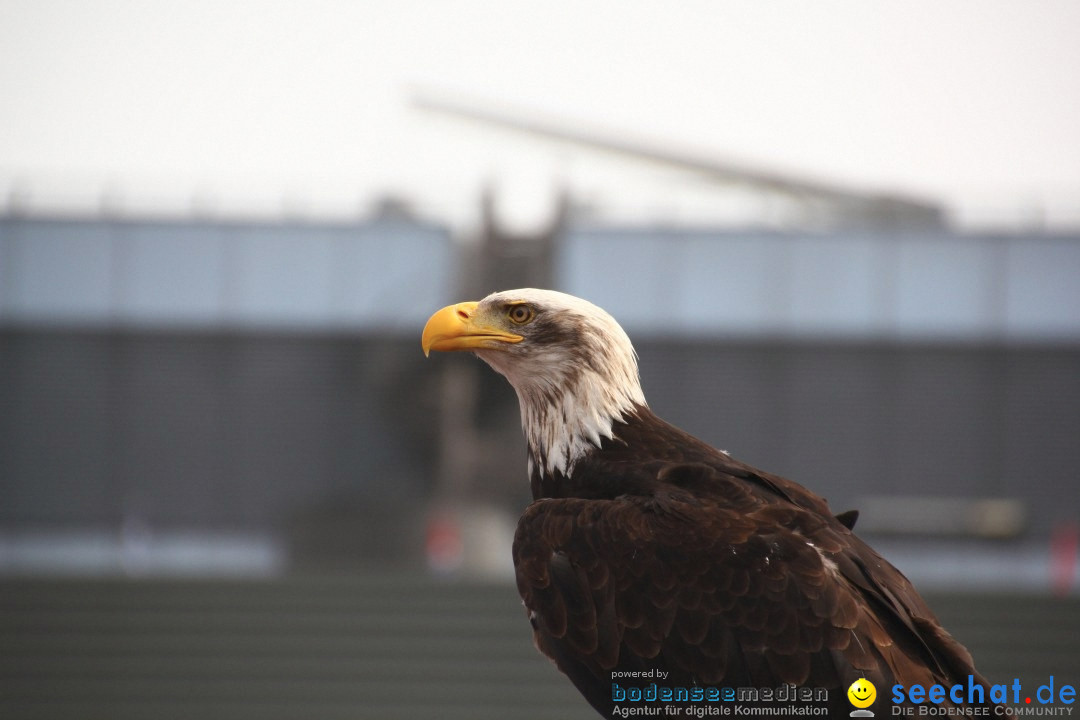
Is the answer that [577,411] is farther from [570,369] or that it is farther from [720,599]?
[720,599]

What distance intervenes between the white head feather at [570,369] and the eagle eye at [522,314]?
0.02 m

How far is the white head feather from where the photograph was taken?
9.52ft

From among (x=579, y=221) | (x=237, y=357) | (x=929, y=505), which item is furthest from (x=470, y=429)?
(x=929, y=505)

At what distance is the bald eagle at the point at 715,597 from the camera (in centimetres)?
239

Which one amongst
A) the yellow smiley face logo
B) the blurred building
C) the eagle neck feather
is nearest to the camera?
the yellow smiley face logo

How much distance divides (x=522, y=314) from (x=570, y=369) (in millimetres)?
226

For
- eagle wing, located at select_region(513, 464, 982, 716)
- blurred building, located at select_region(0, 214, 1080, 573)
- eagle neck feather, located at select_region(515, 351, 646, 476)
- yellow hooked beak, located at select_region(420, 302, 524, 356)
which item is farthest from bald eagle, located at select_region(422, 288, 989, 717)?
blurred building, located at select_region(0, 214, 1080, 573)

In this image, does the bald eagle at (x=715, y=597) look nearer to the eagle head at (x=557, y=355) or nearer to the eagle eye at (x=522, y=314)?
the eagle head at (x=557, y=355)

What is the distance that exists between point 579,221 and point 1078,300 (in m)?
9.70

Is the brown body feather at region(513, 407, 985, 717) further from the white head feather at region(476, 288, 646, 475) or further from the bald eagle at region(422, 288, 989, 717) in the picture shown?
the white head feather at region(476, 288, 646, 475)

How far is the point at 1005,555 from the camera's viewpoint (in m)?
17.8

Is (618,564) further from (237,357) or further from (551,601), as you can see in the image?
(237,357)

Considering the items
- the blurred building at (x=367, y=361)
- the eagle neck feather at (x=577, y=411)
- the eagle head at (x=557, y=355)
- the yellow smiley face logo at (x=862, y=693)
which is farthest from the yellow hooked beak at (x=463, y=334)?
the blurred building at (x=367, y=361)

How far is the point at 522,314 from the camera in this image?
296 centimetres
